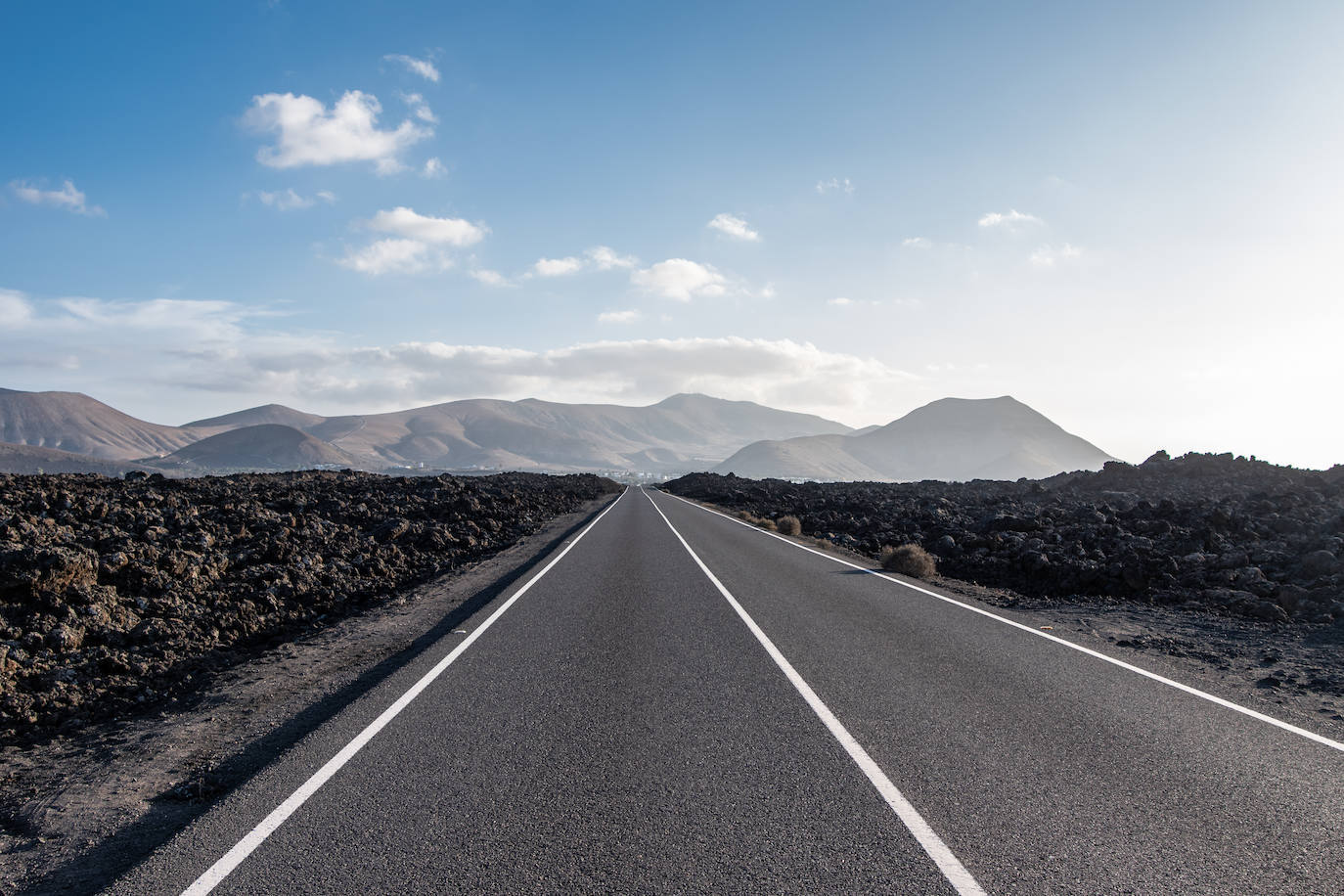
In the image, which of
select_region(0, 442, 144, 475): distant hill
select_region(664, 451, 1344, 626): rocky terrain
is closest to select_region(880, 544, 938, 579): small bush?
select_region(664, 451, 1344, 626): rocky terrain

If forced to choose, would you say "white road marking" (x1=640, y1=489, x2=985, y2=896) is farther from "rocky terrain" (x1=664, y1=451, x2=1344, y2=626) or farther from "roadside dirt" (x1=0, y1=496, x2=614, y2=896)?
"rocky terrain" (x1=664, y1=451, x2=1344, y2=626)

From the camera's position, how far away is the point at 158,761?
5.18 meters

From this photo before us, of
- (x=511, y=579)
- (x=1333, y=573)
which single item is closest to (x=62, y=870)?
(x=511, y=579)

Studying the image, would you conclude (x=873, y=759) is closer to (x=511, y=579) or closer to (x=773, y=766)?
(x=773, y=766)

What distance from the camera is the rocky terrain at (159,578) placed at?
704cm

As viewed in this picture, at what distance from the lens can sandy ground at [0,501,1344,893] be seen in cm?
404

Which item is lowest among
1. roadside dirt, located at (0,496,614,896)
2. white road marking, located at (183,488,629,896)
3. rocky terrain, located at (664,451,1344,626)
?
roadside dirt, located at (0,496,614,896)

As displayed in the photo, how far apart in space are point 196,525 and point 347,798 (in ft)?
44.5

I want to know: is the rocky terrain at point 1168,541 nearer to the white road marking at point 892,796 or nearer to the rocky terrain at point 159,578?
the white road marking at point 892,796

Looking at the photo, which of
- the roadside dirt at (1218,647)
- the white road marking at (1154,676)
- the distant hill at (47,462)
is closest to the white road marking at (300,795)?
the white road marking at (1154,676)

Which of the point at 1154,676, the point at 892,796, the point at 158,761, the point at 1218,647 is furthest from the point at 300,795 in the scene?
the point at 1218,647

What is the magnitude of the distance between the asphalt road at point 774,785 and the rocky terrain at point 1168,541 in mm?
7108

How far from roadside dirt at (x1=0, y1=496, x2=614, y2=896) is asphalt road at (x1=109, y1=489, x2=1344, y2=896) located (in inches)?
15.6

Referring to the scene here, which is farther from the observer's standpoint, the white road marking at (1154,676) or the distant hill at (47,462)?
the distant hill at (47,462)
